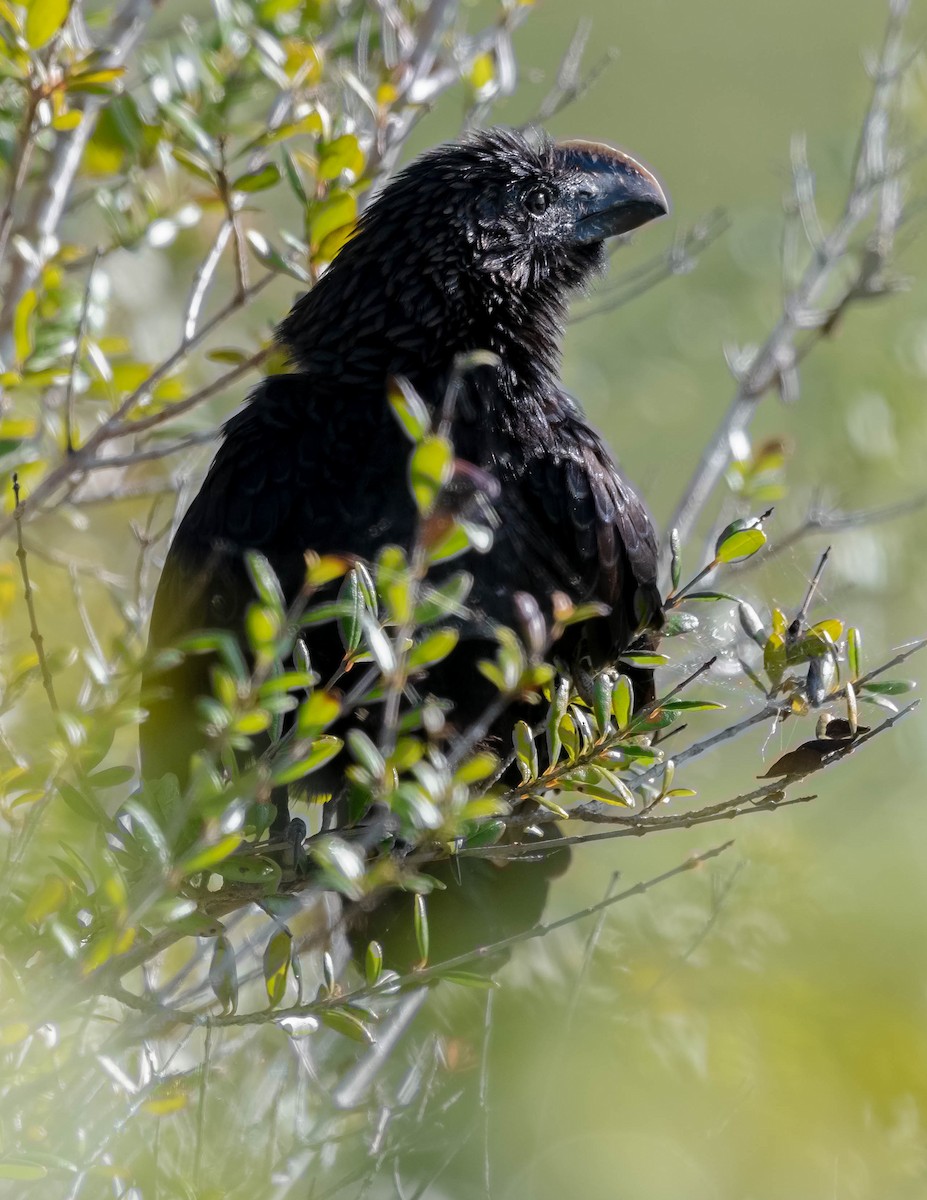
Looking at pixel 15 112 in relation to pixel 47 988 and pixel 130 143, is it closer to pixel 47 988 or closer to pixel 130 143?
pixel 130 143

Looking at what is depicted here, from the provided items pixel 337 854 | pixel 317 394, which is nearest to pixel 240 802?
pixel 337 854

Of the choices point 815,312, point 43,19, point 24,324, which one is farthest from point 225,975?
point 815,312

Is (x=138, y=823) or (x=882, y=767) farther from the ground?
(x=138, y=823)

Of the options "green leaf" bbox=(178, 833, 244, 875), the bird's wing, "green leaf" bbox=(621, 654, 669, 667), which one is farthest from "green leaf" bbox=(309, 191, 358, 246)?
"green leaf" bbox=(178, 833, 244, 875)

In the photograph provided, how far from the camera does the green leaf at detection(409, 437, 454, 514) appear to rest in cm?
188

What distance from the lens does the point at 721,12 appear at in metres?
11.5

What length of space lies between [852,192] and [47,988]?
327 cm

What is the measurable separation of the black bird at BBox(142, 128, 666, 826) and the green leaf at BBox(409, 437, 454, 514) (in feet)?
3.41

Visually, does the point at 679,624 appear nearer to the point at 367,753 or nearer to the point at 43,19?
the point at 367,753

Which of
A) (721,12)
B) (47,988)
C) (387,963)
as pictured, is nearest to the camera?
(47,988)

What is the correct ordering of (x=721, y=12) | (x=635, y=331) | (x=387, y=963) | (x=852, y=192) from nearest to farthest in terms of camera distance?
(x=387, y=963) < (x=852, y=192) < (x=635, y=331) < (x=721, y=12)

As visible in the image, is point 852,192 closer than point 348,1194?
No

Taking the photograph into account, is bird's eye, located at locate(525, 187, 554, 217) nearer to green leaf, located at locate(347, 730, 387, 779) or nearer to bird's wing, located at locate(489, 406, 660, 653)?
bird's wing, located at locate(489, 406, 660, 653)

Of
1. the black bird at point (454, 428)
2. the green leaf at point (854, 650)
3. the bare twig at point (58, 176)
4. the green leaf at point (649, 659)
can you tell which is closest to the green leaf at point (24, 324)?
the bare twig at point (58, 176)
